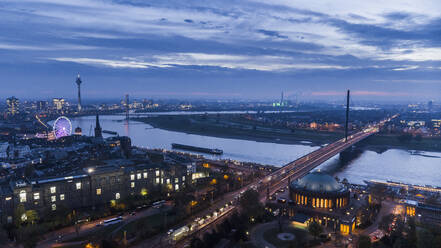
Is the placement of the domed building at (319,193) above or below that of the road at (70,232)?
above

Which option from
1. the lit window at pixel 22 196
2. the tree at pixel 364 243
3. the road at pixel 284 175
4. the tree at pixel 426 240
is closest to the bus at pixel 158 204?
the road at pixel 284 175

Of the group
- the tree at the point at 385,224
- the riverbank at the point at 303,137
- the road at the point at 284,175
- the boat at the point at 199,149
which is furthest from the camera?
the riverbank at the point at 303,137

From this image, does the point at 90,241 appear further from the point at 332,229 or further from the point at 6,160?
the point at 6,160

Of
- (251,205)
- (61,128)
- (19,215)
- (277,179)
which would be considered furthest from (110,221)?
(61,128)

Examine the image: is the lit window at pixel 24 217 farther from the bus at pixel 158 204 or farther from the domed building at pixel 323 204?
the domed building at pixel 323 204

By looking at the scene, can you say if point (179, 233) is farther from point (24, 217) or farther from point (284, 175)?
point (284, 175)

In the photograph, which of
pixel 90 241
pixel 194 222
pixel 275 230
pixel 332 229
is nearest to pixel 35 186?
pixel 90 241

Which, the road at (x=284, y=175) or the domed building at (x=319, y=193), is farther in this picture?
the road at (x=284, y=175)
